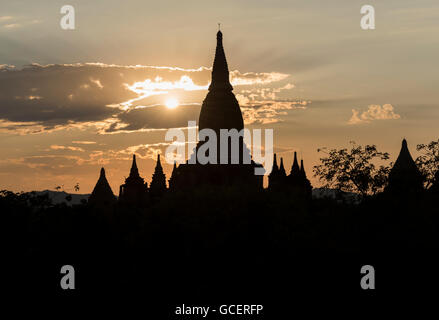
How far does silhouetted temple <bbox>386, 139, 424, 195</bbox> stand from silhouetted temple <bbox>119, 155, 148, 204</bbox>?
40.7 meters

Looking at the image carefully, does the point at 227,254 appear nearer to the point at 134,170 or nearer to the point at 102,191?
the point at 102,191

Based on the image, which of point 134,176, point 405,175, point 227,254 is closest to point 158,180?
point 134,176

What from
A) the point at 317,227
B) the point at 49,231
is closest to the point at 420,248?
the point at 317,227

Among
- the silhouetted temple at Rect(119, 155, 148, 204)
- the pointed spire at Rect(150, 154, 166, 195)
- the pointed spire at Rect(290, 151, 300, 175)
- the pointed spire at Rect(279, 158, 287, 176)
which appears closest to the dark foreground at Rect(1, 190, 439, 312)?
the silhouetted temple at Rect(119, 155, 148, 204)

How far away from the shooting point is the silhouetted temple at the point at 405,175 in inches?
2840

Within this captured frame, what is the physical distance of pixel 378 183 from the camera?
80.9m

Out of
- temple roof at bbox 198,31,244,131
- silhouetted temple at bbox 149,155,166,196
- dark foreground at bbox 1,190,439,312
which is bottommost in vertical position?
dark foreground at bbox 1,190,439,312

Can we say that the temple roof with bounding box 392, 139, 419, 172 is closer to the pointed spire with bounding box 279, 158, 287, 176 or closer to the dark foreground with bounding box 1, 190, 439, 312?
the dark foreground with bounding box 1, 190, 439, 312

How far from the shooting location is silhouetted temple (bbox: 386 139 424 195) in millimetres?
72125

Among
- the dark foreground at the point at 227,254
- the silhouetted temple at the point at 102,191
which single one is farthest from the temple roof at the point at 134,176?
the dark foreground at the point at 227,254

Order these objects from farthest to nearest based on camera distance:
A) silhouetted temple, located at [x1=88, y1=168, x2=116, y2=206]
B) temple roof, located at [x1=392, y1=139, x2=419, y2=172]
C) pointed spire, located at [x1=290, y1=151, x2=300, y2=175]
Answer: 1. pointed spire, located at [x1=290, y1=151, x2=300, y2=175]
2. silhouetted temple, located at [x1=88, y1=168, x2=116, y2=206]
3. temple roof, located at [x1=392, y1=139, x2=419, y2=172]

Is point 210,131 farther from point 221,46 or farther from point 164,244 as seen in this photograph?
point 164,244

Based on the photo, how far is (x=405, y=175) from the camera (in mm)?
75812
